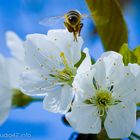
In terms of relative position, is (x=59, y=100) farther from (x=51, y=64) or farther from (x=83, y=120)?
(x=51, y=64)

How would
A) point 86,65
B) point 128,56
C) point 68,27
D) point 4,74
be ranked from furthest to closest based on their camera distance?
1. point 4,74
2. point 68,27
3. point 128,56
4. point 86,65

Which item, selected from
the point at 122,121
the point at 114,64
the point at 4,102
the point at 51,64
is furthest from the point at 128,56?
the point at 4,102

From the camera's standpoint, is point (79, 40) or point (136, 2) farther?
point (136, 2)

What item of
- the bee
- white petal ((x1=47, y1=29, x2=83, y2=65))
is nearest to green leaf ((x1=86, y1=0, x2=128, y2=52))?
the bee

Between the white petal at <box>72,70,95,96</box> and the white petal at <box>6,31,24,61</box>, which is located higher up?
the white petal at <box>6,31,24,61</box>

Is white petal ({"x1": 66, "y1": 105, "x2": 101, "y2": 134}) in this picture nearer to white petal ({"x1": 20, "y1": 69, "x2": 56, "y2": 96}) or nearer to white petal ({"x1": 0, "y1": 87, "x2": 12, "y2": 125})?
white petal ({"x1": 20, "y1": 69, "x2": 56, "y2": 96})

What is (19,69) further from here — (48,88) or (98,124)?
(98,124)

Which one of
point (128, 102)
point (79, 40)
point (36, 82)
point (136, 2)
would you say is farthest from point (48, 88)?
point (136, 2)
